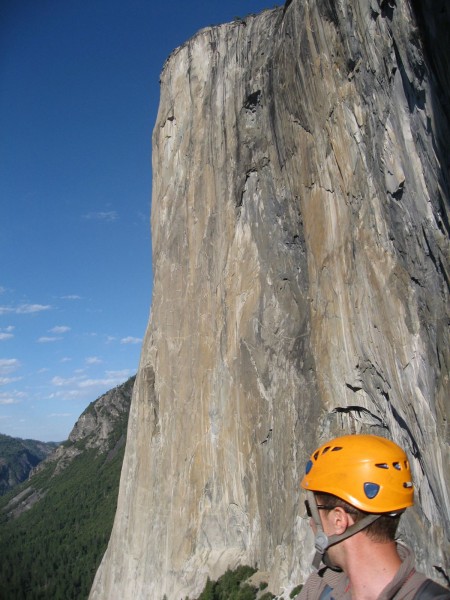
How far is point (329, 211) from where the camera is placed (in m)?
16.0

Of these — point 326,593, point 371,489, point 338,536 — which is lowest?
point 326,593

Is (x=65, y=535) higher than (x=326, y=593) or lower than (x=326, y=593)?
lower

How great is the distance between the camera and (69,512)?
86.8 m

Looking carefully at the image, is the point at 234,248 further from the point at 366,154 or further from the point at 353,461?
the point at 353,461

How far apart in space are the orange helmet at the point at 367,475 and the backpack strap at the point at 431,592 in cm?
33

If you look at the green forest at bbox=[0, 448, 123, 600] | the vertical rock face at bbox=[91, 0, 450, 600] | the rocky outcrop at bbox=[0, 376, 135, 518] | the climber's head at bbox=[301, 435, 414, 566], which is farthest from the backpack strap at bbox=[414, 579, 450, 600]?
the rocky outcrop at bbox=[0, 376, 135, 518]

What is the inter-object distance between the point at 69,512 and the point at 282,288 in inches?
3220

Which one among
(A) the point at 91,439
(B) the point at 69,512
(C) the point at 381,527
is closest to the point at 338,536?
(C) the point at 381,527

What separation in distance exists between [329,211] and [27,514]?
105250mm

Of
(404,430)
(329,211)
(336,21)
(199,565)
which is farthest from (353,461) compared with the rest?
(199,565)

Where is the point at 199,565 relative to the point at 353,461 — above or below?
below

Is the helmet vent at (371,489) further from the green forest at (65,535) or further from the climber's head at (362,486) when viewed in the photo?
the green forest at (65,535)

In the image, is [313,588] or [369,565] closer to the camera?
[369,565]

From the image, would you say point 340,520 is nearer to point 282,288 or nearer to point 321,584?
point 321,584
